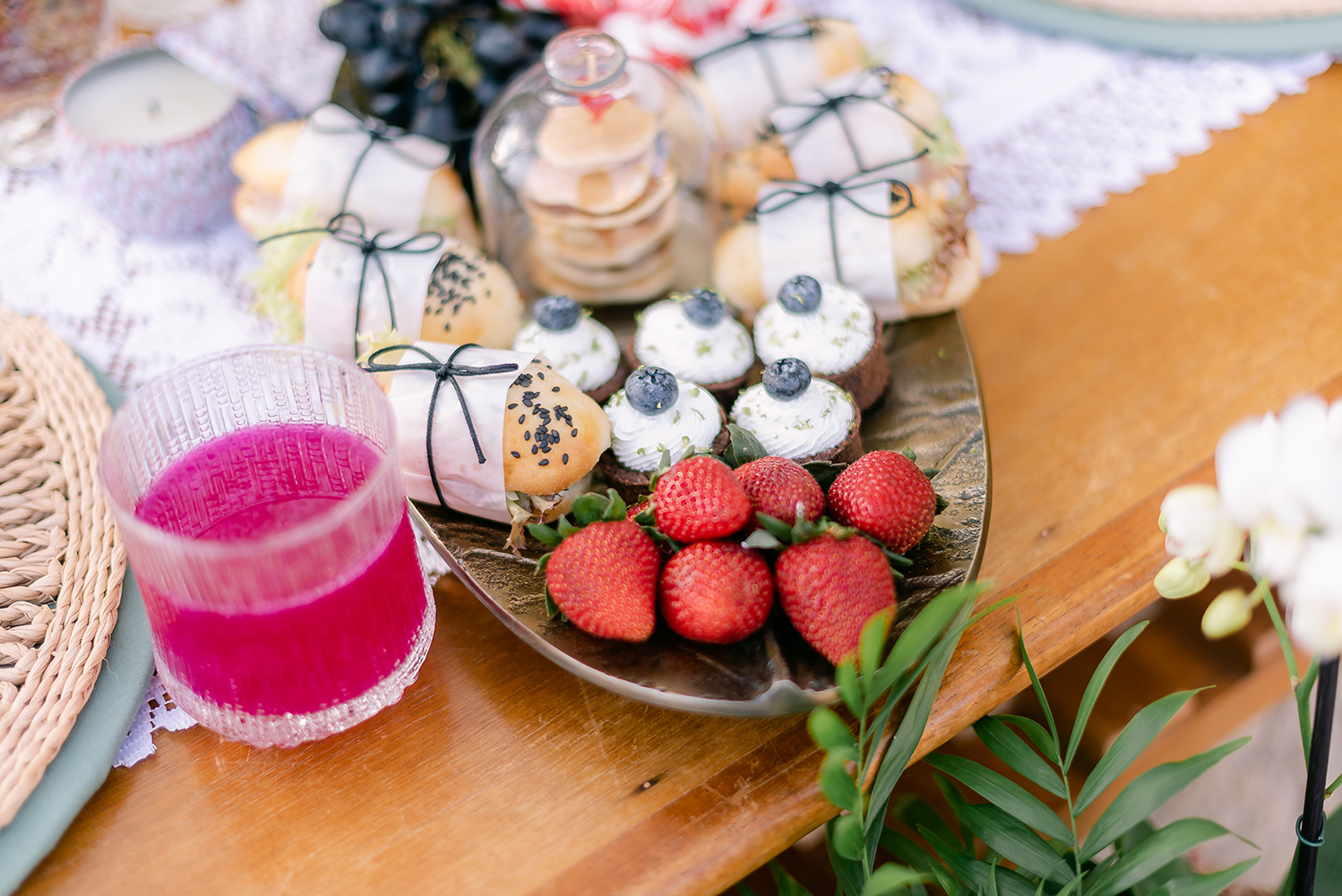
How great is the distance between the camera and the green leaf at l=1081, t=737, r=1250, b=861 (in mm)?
584

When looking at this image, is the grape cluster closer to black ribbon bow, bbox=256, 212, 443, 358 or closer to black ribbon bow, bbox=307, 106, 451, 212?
black ribbon bow, bbox=307, 106, 451, 212

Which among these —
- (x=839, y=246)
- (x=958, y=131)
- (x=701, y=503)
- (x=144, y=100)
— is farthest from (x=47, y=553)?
(x=958, y=131)

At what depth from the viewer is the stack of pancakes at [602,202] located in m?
0.97

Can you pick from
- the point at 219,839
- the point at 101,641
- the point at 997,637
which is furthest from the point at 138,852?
the point at 997,637

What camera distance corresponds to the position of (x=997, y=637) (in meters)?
0.75

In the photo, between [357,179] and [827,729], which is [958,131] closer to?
[357,179]

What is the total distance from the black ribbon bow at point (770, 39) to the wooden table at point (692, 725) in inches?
13.9

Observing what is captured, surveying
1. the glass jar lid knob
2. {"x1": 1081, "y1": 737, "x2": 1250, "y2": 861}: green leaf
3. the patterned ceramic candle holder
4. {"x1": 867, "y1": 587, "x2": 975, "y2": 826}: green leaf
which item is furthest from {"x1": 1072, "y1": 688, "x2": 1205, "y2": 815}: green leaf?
the patterned ceramic candle holder

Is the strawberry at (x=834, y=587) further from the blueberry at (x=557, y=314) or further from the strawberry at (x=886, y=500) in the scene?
the blueberry at (x=557, y=314)

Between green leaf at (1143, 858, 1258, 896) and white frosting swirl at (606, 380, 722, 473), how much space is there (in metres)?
0.43

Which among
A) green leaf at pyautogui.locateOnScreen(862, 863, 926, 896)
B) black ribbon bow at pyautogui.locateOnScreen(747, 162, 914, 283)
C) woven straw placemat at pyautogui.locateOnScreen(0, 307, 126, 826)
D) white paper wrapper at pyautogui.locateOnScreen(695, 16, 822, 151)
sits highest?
white paper wrapper at pyautogui.locateOnScreen(695, 16, 822, 151)

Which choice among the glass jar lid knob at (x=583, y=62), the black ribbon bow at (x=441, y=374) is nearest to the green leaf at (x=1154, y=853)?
the black ribbon bow at (x=441, y=374)

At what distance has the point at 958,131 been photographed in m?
1.26

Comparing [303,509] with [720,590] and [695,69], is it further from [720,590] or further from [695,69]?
[695,69]
